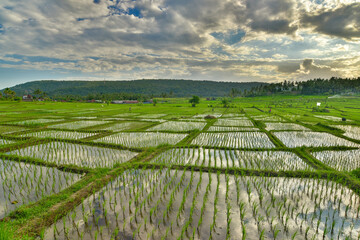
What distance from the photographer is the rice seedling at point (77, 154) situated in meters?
7.80

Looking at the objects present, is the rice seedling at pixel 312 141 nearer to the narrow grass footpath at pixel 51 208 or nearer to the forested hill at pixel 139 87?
the narrow grass footpath at pixel 51 208

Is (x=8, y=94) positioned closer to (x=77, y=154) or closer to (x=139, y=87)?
(x=77, y=154)

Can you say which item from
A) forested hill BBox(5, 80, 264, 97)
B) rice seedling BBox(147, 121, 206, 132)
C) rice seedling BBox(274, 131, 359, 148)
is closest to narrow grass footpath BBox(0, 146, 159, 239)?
rice seedling BBox(147, 121, 206, 132)

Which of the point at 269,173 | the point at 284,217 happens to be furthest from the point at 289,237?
the point at 269,173

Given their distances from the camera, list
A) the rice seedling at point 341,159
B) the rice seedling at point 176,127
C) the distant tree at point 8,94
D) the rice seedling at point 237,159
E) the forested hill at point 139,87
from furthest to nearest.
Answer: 1. the forested hill at point 139,87
2. the distant tree at point 8,94
3. the rice seedling at point 176,127
4. the rice seedling at point 341,159
5. the rice seedling at point 237,159

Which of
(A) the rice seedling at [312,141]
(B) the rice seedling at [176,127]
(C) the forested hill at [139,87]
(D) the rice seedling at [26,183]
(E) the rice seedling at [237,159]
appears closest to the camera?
(D) the rice seedling at [26,183]

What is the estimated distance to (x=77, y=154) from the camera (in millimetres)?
8906

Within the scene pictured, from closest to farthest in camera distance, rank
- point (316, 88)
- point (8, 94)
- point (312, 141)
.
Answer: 1. point (312, 141)
2. point (8, 94)
3. point (316, 88)

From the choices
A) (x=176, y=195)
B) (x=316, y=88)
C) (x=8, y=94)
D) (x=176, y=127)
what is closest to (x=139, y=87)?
(x=8, y=94)

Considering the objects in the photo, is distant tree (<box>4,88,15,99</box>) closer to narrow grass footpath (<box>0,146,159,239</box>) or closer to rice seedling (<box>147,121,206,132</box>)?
rice seedling (<box>147,121,206,132</box>)

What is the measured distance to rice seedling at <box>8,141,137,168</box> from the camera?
7.80 metres

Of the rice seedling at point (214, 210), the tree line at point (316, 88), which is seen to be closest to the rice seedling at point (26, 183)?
the rice seedling at point (214, 210)

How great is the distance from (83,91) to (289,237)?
171135 millimetres

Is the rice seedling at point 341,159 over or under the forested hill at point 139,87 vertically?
under
